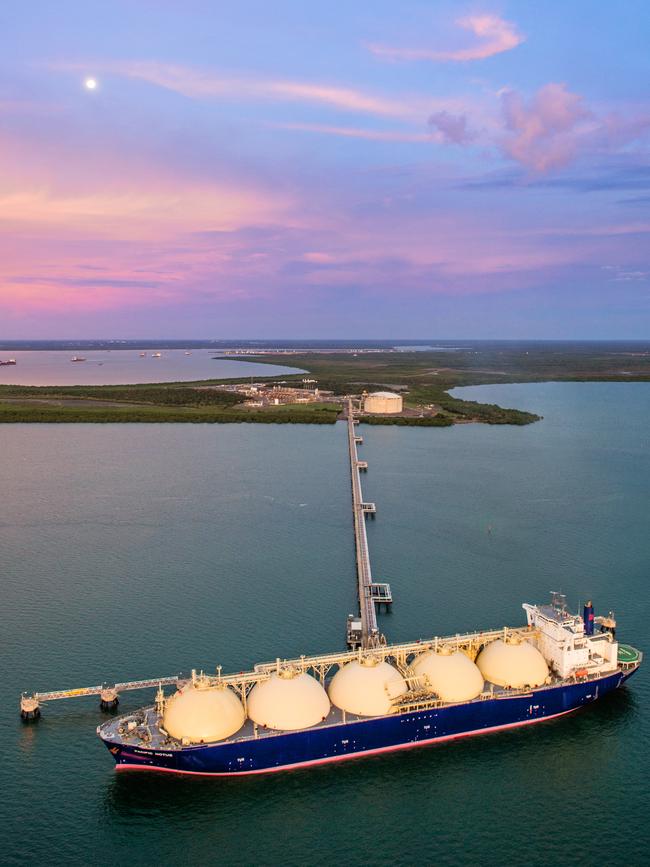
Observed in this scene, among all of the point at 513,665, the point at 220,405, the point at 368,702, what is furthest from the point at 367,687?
the point at 220,405

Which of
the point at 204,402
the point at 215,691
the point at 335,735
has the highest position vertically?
the point at 204,402

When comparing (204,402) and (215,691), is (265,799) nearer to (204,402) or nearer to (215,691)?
(215,691)

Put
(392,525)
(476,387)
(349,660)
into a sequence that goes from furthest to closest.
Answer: (476,387) → (392,525) → (349,660)

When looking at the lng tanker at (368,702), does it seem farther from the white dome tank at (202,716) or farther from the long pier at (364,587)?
the long pier at (364,587)

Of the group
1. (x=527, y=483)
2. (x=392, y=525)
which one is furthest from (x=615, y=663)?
(x=527, y=483)

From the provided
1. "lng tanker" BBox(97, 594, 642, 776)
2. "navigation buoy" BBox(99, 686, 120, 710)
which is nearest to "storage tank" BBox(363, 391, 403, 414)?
"lng tanker" BBox(97, 594, 642, 776)

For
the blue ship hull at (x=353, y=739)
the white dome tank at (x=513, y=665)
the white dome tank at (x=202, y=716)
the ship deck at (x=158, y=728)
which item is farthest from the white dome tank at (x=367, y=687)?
the white dome tank at (x=513, y=665)
